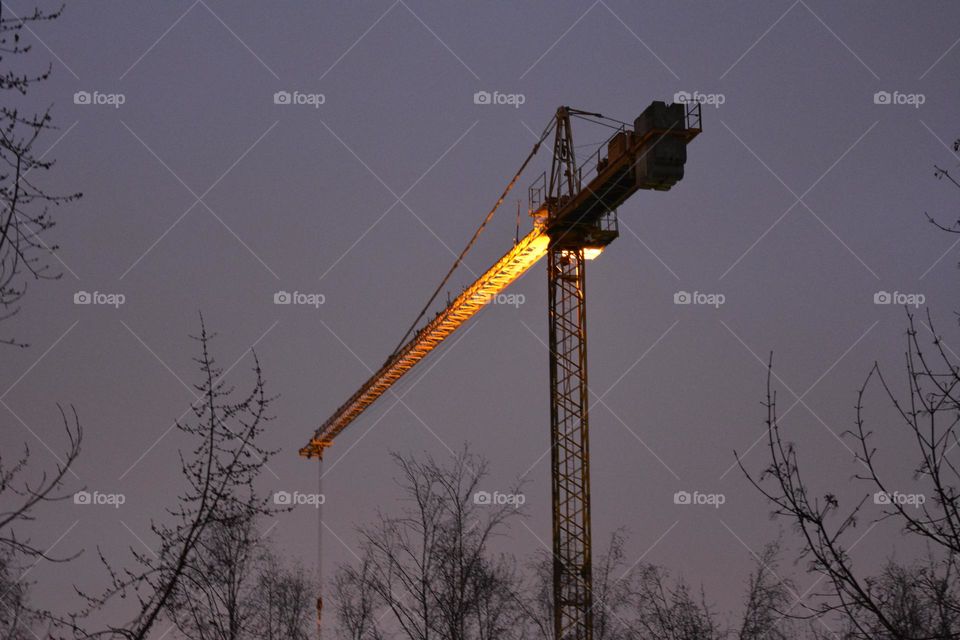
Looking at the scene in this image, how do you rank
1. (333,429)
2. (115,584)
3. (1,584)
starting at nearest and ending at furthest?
(115,584) < (1,584) < (333,429)

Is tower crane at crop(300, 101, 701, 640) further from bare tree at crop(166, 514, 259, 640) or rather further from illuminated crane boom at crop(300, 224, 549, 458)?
bare tree at crop(166, 514, 259, 640)

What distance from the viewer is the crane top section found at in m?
30.9

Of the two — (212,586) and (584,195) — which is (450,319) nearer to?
(584,195)

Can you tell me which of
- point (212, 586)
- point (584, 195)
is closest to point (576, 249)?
point (584, 195)

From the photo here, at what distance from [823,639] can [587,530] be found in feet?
53.7

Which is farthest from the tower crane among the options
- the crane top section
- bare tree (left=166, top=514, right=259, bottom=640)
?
bare tree (left=166, top=514, right=259, bottom=640)

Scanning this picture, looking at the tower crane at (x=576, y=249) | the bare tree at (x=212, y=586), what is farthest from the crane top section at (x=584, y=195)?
the bare tree at (x=212, y=586)

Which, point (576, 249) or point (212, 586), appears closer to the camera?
point (212, 586)

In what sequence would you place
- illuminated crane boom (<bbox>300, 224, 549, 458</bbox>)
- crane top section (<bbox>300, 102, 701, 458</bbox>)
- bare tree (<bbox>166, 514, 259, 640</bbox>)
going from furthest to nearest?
illuminated crane boom (<bbox>300, 224, 549, 458</bbox>)
crane top section (<bbox>300, 102, 701, 458</bbox>)
bare tree (<bbox>166, 514, 259, 640</bbox>)

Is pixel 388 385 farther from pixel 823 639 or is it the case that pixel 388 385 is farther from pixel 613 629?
pixel 823 639

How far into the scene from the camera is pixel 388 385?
63.8 meters

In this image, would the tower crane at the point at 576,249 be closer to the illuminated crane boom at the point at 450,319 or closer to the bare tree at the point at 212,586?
the illuminated crane boom at the point at 450,319

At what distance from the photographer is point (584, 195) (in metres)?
36.9

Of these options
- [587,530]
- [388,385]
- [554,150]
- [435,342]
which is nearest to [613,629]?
[587,530]
